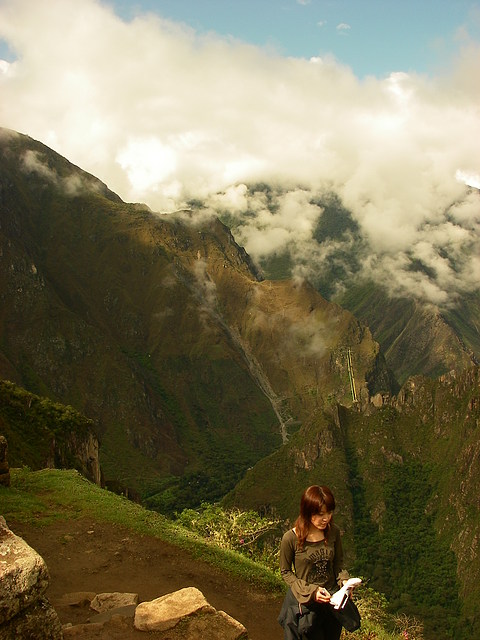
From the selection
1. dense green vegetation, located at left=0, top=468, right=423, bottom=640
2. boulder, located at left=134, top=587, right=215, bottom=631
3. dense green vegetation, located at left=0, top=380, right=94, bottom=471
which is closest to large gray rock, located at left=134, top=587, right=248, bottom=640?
boulder, located at left=134, top=587, right=215, bottom=631

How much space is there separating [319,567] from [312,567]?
0.12m

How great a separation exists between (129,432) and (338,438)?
6326 cm

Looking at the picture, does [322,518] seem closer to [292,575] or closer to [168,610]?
[292,575]

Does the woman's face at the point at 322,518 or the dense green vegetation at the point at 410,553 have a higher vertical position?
the woman's face at the point at 322,518

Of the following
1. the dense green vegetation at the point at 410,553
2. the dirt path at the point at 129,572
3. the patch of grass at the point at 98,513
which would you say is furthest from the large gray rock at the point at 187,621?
the dense green vegetation at the point at 410,553

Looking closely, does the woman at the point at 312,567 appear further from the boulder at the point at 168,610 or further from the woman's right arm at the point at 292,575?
the boulder at the point at 168,610

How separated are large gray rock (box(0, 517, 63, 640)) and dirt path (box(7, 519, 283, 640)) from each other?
461 centimetres

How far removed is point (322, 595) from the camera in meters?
8.25

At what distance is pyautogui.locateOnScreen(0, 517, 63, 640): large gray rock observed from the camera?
287 inches

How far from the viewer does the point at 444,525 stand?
11956 cm

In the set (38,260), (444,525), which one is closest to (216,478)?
(444,525)

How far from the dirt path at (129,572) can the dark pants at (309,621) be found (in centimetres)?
448

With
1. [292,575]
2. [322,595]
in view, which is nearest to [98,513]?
[292,575]

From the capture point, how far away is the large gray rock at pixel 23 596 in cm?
729
